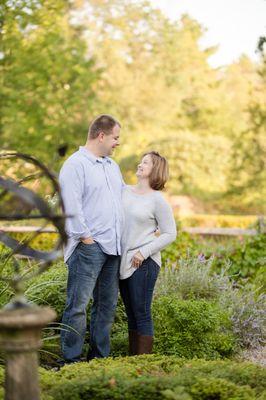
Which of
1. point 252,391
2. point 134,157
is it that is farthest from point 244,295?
point 134,157

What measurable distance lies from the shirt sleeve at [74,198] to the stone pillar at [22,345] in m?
A: 2.06

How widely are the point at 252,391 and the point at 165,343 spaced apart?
7.11 ft

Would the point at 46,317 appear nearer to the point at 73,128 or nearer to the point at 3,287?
the point at 3,287

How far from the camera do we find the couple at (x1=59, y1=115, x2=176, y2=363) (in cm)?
489

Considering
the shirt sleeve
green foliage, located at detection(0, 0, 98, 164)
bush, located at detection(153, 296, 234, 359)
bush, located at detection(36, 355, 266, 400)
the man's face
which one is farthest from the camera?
green foliage, located at detection(0, 0, 98, 164)

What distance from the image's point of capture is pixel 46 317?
105 inches

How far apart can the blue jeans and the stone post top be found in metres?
2.21

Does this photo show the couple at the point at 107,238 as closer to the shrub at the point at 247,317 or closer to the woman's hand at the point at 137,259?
the woman's hand at the point at 137,259

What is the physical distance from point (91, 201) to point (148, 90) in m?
21.5

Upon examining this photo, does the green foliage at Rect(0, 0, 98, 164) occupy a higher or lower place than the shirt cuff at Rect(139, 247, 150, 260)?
higher

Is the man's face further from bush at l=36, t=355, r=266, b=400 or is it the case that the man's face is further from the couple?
bush at l=36, t=355, r=266, b=400

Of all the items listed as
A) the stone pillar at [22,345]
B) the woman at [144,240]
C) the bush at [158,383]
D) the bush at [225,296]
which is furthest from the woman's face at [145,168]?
the stone pillar at [22,345]

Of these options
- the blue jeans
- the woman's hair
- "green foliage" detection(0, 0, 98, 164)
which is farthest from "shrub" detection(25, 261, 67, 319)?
"green foliage" detection(0, 0, 98, 164)

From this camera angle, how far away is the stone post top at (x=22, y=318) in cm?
262
